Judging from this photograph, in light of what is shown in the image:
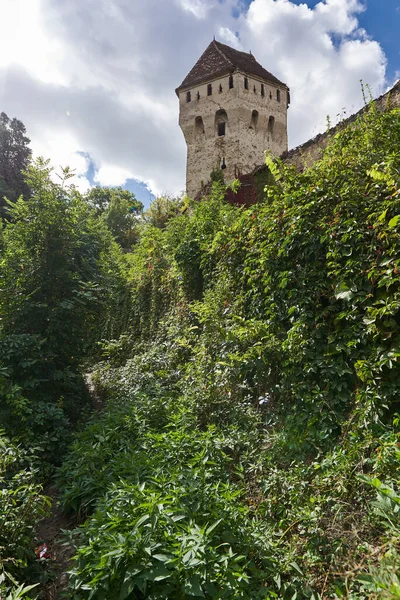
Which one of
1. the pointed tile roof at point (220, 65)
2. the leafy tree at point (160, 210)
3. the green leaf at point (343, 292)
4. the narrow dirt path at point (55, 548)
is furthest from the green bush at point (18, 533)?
the pointed tile roof at point (220, 65)

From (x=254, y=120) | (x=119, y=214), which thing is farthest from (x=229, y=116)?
(x=119, y=214)

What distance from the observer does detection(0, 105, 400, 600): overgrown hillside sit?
205cm

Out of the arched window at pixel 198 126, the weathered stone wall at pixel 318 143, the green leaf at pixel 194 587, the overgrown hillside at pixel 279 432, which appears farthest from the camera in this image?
the arched window at pixel 198 126

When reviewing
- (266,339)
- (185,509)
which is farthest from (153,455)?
(266,339)

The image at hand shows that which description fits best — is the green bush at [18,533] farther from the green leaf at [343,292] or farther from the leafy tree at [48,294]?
the green leaf at [343,292]

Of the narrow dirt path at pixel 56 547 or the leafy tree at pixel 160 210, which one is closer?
the narrow dirt path at pixel 56 547

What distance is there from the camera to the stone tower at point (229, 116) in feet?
65.5

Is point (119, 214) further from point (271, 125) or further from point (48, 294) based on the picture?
point (48, 294)

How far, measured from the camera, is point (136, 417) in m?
4.29

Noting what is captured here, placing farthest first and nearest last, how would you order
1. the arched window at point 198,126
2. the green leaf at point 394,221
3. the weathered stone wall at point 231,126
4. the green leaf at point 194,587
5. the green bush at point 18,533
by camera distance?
the arched window at point 198,126 < the weathered stone wall at point 231,126 < the green leaf at point 394,221 < the green bush at point 18,533 < the green leaf at point 194,587

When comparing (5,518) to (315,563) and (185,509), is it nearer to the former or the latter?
(185,509)

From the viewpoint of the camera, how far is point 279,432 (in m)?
3.49

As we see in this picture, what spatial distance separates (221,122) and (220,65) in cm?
347

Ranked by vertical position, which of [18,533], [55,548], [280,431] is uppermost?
[280,431]
